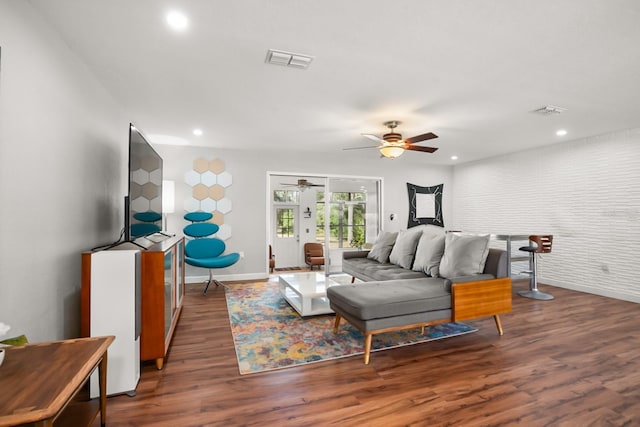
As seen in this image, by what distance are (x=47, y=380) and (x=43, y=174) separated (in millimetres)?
1398

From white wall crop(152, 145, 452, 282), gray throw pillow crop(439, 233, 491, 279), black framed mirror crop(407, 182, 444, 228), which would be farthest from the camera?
black framed mirror crop(407, 182, 444, 228)

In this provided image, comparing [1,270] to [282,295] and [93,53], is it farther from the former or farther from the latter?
[282,295]

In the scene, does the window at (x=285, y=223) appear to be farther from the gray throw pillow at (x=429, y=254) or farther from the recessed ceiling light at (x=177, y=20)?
the recessed ceiling light at (x=177, y=20)

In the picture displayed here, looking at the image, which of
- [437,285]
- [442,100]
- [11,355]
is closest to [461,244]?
[437,285]

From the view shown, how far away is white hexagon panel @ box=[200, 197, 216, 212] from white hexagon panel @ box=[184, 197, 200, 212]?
0.07 meters

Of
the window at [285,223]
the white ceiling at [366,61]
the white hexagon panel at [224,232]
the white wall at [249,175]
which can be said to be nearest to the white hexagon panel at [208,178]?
the white wall at [249,175]

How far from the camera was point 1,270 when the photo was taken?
157 cm

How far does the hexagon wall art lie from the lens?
5.57m

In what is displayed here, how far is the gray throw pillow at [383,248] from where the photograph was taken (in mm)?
4738

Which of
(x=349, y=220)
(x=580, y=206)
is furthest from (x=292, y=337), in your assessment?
(x=580, y=206)

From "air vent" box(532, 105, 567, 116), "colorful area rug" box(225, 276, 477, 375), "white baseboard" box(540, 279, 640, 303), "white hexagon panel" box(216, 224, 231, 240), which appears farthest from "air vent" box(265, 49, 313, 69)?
"white baseboard" box(540, 279, 640, 303)

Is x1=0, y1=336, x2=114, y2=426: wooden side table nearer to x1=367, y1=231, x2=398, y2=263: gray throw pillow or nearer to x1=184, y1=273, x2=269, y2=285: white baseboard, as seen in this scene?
x1=367, y1=231, x2=398, y2=263: gray throw pillow

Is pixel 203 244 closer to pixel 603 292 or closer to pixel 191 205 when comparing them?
pixel 191 205

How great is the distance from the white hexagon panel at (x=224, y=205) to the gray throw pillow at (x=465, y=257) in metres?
3.90
